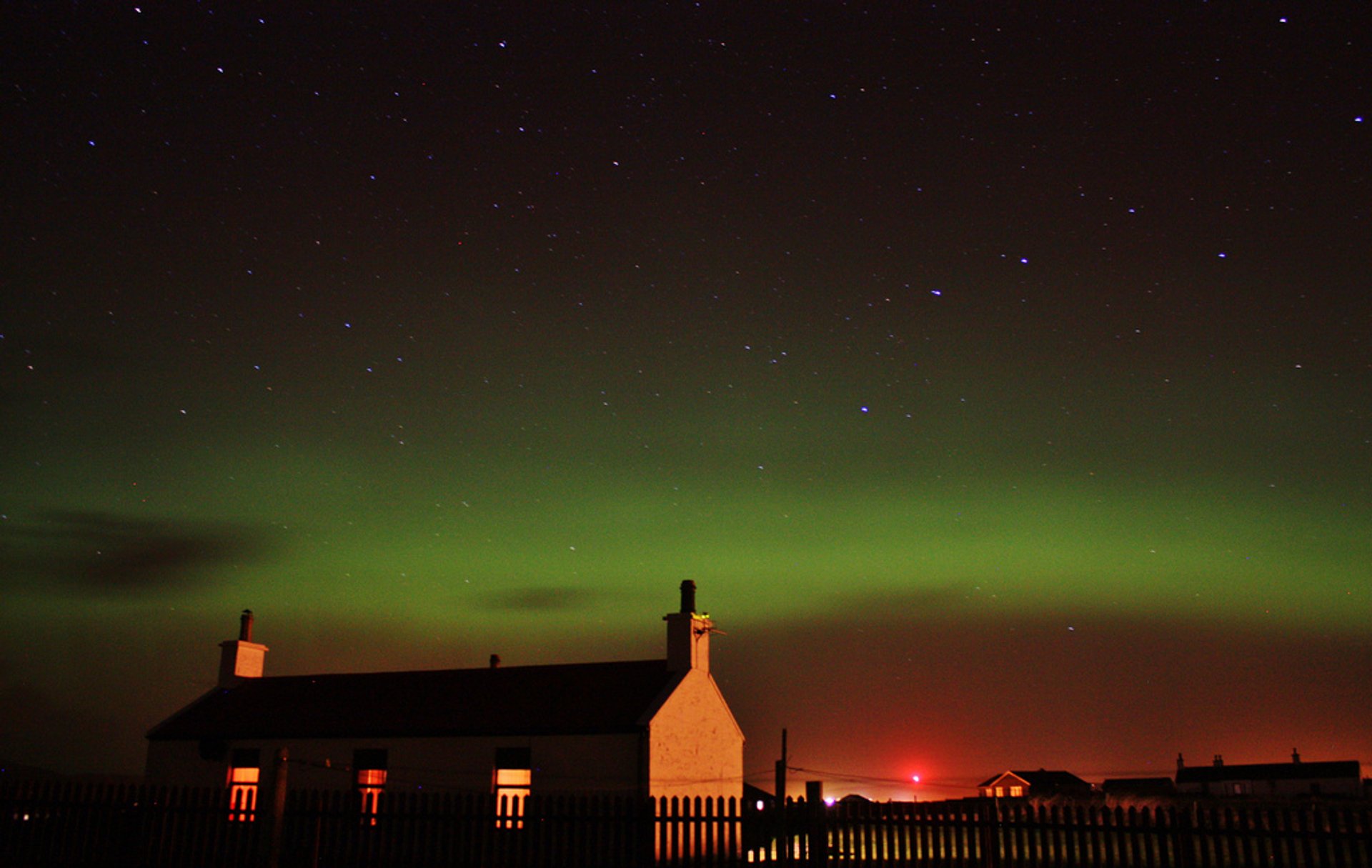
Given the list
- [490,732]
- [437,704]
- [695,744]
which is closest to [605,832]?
[490,732]

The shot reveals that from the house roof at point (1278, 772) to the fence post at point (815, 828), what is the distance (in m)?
82.9

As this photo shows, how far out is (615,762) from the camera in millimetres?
22719

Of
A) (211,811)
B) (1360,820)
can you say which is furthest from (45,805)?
(1360,820)

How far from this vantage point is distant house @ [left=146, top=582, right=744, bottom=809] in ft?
75.6

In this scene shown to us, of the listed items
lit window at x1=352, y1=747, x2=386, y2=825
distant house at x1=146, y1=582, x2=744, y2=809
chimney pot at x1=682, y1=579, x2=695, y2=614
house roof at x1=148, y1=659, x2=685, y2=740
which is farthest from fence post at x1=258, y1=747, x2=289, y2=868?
chimney pot at x1=682, y1=579, x2=695, y2=614

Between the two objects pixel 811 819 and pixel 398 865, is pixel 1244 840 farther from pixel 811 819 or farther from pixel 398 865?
pixel 398 865

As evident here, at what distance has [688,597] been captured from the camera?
2631cm

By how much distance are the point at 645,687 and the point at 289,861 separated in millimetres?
12211

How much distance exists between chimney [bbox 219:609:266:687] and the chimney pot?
14667 mm

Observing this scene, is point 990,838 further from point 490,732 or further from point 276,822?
point 490,732

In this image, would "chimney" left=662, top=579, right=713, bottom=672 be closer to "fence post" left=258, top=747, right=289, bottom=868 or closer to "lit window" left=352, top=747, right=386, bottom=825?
"lit window" left=352, top=747, right=386, bottom=825

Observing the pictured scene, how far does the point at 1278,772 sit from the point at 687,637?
75.1 metres

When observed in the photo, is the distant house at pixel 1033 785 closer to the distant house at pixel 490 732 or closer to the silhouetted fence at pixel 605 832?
the distant house at pixel 490 732

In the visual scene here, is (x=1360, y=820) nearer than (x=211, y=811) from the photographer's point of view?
Yes
